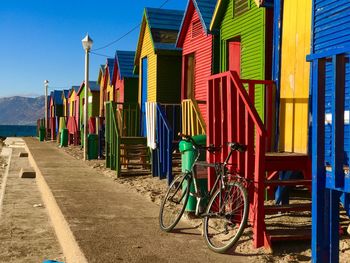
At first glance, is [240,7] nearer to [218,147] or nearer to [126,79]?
[218,147]

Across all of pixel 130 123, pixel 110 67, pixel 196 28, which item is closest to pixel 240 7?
pixel 196 28

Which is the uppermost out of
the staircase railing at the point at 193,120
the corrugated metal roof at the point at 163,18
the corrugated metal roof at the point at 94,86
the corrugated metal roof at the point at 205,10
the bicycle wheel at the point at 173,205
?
the corrugated metal roof at the point at 163,18

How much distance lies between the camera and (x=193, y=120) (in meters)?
10.9

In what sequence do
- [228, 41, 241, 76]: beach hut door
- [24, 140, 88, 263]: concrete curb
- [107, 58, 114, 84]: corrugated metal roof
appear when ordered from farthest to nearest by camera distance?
1. [107, 58, 114, 84]: corrugated metal roof
2. [228, 41, 241, 76]: beach hut door
3. [24, 140, 88, 263]: concrete curb

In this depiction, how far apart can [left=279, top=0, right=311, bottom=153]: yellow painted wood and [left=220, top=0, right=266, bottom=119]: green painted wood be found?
846 mm

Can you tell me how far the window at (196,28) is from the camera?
13.2m

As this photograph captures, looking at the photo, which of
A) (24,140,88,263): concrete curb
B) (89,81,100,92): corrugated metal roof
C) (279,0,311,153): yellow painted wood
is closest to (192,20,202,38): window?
(279,0,311,153): yellow painted wood

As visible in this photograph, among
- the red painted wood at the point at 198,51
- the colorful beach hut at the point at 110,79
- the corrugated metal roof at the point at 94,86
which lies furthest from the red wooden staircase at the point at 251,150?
the corrugated metal roof at the point at 94,86

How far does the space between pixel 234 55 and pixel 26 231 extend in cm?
617

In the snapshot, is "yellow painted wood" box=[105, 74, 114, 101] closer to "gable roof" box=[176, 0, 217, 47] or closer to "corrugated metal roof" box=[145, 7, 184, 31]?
"corrugated metal roof" box=[145, 7, 184, 31]

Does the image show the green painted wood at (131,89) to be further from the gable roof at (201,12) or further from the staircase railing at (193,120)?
the staircase railing at (193,120)

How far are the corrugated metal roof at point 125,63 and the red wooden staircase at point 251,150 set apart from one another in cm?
1483

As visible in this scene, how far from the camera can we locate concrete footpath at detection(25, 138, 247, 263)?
16.5 ft

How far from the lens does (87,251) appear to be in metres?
5.09
